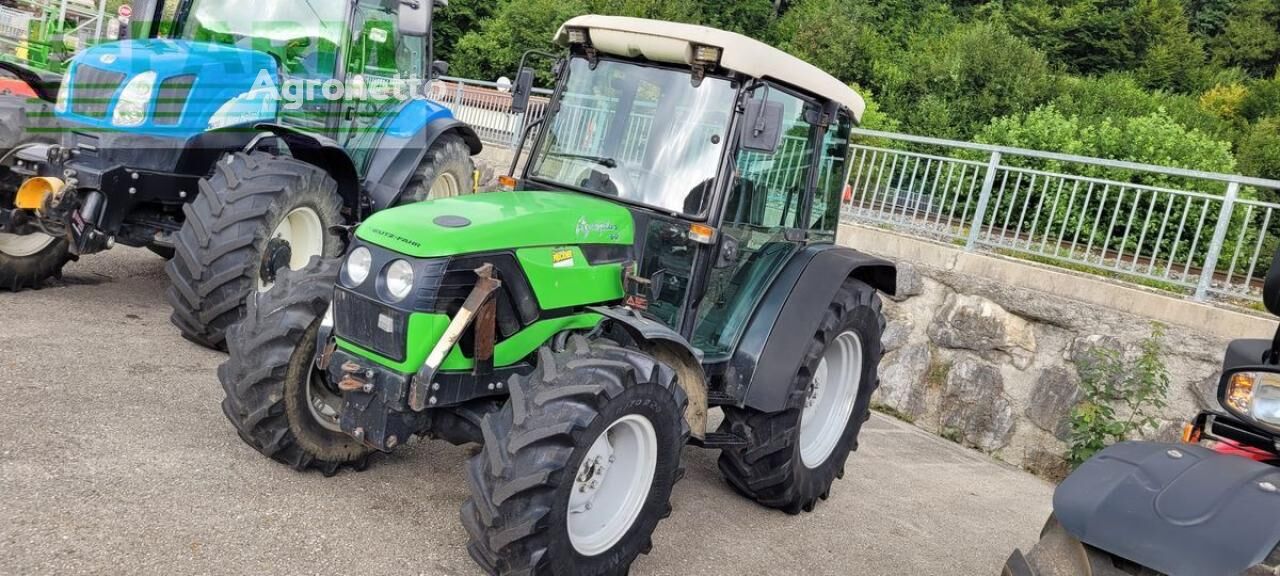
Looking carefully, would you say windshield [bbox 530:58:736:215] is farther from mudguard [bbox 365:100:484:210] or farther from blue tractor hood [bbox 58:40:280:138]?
mudguard [bbox 365:100:484:210]

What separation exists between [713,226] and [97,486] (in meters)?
2.56

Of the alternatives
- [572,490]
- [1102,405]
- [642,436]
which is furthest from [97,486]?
[1102,405]

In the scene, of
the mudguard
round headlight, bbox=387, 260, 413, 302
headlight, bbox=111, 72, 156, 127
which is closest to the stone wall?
the mudguard

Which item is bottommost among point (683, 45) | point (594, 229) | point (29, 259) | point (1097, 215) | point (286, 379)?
point (29, 259)

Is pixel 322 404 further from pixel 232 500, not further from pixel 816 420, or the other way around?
pixel 816 420

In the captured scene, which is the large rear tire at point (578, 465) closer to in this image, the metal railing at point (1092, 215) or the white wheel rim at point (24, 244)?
the metal railing at point (1092, 215)

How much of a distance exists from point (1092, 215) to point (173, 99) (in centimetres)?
766

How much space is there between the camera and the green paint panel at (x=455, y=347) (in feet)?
10.8

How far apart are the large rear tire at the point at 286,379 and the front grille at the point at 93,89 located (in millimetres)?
2447

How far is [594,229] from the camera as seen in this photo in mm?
3738

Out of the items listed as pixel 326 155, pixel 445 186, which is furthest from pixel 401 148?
pixel 326 155

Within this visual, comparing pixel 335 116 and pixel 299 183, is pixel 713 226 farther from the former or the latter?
pixel 335 116

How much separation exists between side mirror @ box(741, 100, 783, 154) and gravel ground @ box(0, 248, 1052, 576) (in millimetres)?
1709

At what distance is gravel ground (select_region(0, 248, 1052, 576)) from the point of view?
123 inches
